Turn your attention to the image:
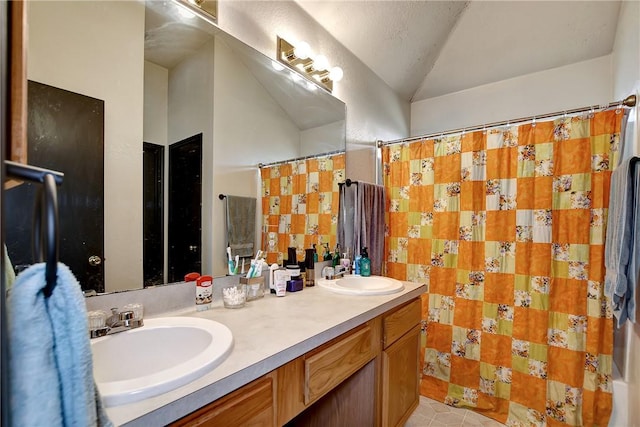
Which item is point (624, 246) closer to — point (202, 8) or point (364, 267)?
point (364, 267)

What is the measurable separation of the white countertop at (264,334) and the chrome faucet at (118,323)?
10 centimetres

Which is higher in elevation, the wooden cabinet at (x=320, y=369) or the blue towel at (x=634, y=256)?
the blue towel at (x=634, y=256)

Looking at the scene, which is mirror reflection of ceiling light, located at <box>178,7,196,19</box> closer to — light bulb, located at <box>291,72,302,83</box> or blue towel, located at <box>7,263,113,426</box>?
light bulb, located at <box>291,72,302,83</box>

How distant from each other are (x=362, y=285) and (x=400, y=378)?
0.51 metres

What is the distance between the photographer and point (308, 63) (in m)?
1.72

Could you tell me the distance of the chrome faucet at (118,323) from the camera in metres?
0.84

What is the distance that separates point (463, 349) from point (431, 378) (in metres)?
0.34

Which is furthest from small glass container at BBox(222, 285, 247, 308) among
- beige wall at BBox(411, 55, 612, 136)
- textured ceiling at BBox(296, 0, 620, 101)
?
beige wall at BBox(411, 55, 612, 136)

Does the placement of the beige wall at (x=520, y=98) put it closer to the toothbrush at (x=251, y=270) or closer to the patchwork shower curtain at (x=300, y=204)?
the patchwork shower curtain at (x=300, y=204)

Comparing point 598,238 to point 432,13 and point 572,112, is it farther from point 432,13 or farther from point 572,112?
point 432,13

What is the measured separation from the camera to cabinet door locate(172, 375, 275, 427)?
628mm

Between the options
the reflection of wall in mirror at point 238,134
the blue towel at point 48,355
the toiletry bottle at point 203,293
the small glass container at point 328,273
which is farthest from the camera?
the small glass container at point 328,273

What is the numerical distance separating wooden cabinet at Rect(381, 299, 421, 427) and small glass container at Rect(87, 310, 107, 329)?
3.44 feet

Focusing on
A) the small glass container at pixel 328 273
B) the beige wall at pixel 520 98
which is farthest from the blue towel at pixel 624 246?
the small glass container at pixel 328 273
